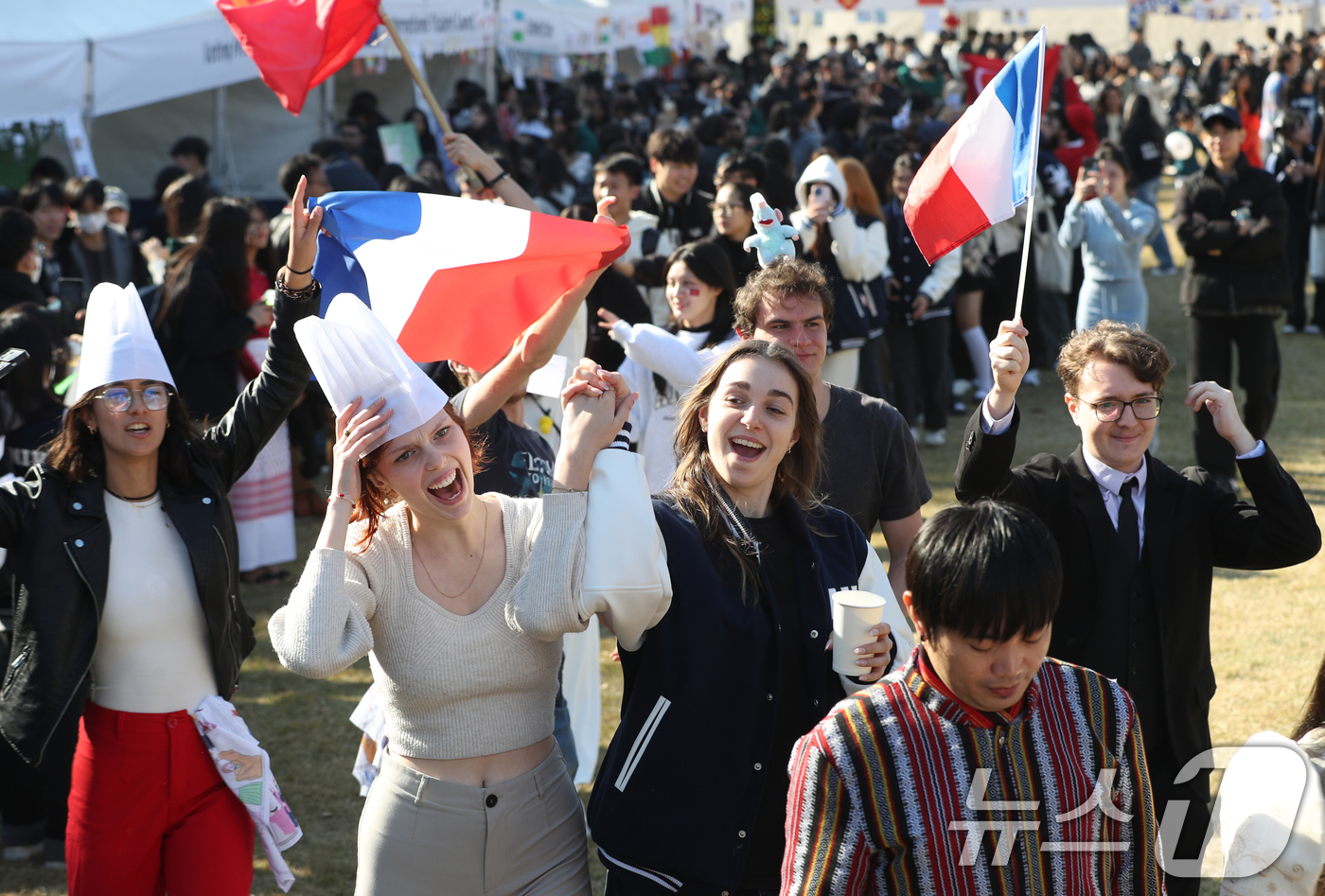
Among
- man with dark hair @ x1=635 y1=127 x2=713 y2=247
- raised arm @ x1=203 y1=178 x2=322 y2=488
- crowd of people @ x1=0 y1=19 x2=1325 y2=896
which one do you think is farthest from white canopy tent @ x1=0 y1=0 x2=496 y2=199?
raised arm @ x1=203 y1=178 x2=322 y2=488

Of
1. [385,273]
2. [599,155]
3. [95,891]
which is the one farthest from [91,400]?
[599,155]

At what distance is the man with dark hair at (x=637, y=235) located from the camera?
22.1 ft

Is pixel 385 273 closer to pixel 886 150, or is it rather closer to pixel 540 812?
pixel 540 812

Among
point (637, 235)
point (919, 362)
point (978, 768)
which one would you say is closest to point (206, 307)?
point (637, 235)

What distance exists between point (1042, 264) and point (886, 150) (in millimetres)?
1726

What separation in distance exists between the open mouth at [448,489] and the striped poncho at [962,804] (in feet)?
3.09

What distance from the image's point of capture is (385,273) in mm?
3527

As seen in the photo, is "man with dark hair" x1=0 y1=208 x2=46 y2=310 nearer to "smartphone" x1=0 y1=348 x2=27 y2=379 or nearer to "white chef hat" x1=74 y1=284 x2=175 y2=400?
"smartphone" x1=0 y1=348 x2=27 y2=379

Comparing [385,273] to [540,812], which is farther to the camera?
[385,273]

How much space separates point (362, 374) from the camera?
2.52 meters

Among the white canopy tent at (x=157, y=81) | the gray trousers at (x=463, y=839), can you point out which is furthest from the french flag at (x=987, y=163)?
the white canopy tent at (x=157, y=81)

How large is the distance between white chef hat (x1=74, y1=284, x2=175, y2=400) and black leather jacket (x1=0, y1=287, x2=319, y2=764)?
25 cm

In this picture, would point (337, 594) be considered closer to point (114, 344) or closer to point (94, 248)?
point (114, 344)

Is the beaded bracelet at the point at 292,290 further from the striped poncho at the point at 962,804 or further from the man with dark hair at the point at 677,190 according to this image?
the man with dark hair at the point at 677,190
